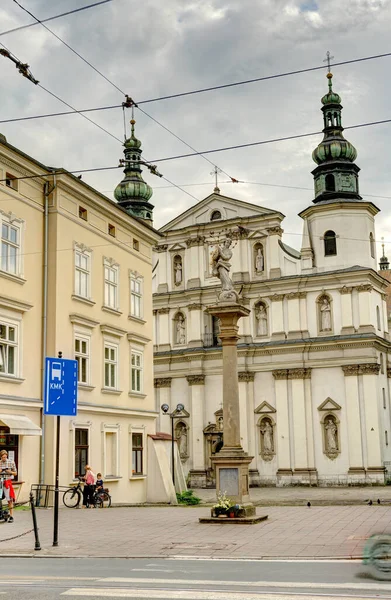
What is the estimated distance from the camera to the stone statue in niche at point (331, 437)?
160ft

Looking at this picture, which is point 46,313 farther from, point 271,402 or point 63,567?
point 271,402

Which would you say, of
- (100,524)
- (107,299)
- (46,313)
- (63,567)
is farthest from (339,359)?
(63,567)

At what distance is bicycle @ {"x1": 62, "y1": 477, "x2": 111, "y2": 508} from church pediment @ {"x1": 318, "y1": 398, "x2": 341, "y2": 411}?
2443 centimetres

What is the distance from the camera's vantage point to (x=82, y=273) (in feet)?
98.8

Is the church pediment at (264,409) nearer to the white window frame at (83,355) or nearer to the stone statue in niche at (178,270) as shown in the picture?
the stone statue in niche at (178,270)

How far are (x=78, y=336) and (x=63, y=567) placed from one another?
16.5 meters

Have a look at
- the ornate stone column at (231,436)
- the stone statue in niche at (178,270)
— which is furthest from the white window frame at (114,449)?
the stone statue in niche at (178,270)

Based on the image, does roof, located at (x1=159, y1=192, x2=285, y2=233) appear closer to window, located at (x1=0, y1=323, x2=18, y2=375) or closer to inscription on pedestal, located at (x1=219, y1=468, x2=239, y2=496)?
window, located at (x1=0, y1=323, x2=18, y2=375)

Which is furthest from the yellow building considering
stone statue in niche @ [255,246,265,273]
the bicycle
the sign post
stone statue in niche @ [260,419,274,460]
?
stone statue in niche @ [255,246,265,273]

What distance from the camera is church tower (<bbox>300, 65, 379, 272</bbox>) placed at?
2005 inches

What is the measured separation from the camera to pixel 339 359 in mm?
49812

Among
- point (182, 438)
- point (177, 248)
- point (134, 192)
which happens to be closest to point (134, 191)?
point (134, 192)

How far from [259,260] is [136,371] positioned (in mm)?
21002

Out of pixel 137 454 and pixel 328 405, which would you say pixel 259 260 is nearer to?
pixel 328 405
